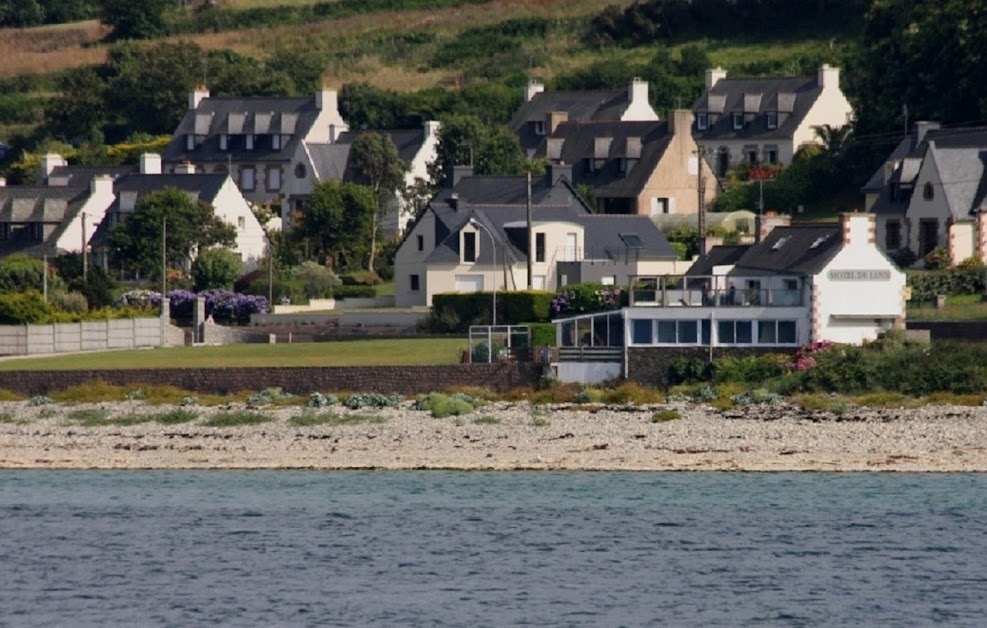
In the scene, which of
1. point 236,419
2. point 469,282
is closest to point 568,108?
point 469,282

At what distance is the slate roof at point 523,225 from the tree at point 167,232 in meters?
10.5

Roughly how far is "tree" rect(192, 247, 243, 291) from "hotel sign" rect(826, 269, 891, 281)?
3418 centimetres

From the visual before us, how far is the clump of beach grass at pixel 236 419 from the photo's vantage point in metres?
58.4

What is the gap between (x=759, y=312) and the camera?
63562 mm

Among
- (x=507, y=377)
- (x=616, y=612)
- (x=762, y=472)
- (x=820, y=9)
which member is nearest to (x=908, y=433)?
(x=762, y=472)

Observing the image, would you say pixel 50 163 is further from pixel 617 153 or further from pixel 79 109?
pixel 617 153

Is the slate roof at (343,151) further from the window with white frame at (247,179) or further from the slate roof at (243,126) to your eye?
the window with white frame at (247,179)

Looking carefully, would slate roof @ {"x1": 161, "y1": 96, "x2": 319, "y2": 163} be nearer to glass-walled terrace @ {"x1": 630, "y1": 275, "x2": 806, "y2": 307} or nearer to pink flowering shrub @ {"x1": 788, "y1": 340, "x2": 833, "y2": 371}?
glass-walled terrace @ {"x1": 630, "y1": 275, "x2": 806, "y2": 307}

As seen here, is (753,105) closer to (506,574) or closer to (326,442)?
(326,442)

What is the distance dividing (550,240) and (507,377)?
26.6 m

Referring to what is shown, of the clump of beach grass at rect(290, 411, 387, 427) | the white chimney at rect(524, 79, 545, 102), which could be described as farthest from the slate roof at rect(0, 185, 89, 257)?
the clump of beach grass at rect(290, 411, 387, 427)

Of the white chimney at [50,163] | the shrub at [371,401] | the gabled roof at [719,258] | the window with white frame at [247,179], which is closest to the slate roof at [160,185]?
the white chimney at [50,163]

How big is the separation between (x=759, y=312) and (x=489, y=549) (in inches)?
852

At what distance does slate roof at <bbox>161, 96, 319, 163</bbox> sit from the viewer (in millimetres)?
120000
